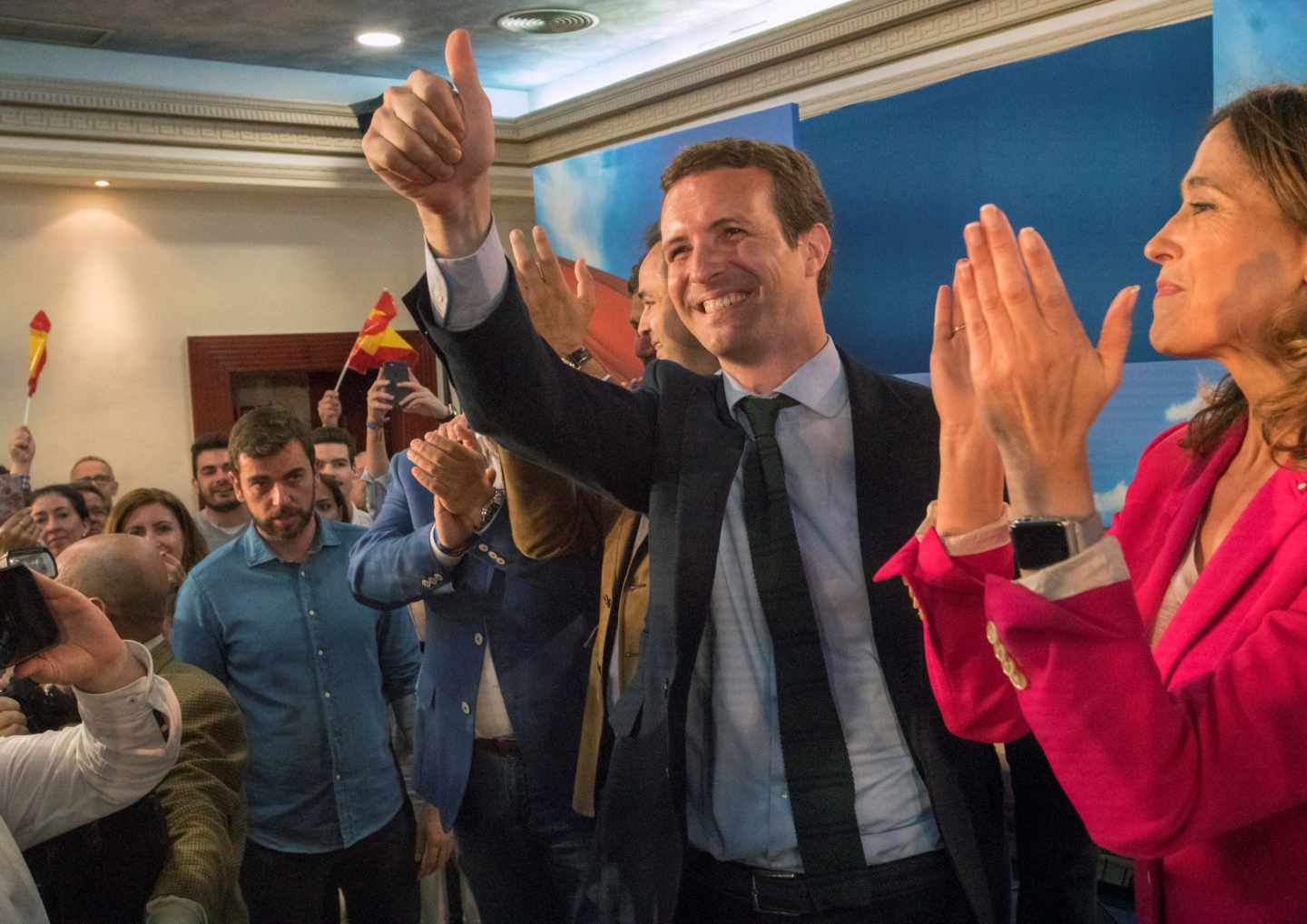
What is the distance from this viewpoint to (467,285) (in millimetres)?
1119

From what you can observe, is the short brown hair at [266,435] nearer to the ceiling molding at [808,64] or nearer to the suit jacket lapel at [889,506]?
the suit jacket lapel at [889,506]

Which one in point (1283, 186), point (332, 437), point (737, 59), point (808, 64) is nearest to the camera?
point (1283, 186)

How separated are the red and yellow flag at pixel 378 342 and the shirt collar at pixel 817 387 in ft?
16.4

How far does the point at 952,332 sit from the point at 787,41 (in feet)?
15.9

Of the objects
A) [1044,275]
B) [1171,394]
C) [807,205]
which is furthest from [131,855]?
[1171,394]

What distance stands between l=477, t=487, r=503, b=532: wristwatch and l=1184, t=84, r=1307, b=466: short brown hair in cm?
135

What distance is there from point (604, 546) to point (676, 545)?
0.54 m

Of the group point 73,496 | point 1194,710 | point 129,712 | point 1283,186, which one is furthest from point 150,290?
point 1194,710

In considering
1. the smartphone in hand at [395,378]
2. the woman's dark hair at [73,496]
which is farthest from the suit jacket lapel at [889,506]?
the smartphone in hand at [395,378]

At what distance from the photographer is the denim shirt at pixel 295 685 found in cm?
262

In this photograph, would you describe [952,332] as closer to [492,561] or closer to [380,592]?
[492,561]

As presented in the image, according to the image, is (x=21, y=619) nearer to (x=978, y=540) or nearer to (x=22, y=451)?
(x=978, y=540)

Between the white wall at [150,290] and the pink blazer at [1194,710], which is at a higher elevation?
the white wall at [150,290]

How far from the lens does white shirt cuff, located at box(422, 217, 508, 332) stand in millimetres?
1114
